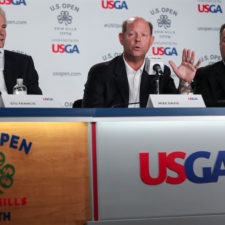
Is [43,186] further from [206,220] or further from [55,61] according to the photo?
[55,61]

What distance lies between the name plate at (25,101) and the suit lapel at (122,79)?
1004 mm

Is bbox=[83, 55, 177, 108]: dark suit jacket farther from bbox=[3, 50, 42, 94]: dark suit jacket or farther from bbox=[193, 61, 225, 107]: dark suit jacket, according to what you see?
bbox=[3, 50, 42, 94]: dark suit jacket

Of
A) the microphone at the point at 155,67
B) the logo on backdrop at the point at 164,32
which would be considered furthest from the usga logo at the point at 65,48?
the microphone at the point at 155,67

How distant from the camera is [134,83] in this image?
3535mm

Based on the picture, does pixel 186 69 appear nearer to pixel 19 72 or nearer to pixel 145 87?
pixel 145 87

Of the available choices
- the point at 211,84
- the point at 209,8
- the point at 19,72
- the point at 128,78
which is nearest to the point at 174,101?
the point at 128,78

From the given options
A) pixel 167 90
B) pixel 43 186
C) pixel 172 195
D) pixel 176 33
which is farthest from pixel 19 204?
pixel 176 33

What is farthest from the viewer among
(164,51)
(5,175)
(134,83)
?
(164,51)

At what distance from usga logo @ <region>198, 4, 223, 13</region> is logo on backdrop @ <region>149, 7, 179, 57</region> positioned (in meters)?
0.40

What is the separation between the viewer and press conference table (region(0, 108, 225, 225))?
2.36 meters

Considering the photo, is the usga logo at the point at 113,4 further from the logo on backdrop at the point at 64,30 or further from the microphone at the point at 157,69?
the microphone at the point at 157,69

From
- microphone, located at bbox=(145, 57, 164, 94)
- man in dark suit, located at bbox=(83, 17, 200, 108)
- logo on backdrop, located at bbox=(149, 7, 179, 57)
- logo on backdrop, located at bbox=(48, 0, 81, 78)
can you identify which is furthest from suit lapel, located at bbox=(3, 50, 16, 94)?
logo on backdrop, located at bbox=(149, 7, 179, 57)

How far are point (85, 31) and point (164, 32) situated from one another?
105 centimetres

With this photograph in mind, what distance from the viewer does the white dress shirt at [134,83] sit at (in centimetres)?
345
